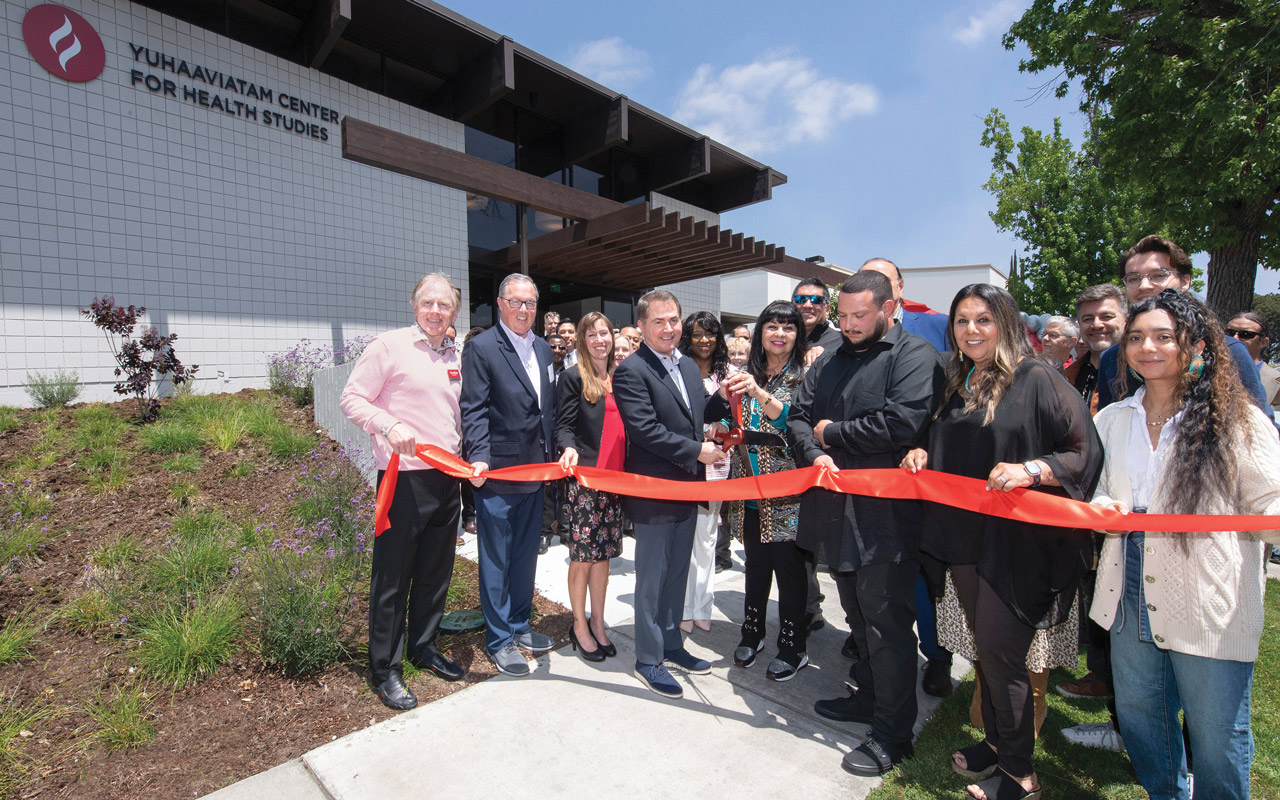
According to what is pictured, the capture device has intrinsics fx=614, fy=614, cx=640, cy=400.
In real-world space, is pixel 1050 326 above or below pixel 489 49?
below

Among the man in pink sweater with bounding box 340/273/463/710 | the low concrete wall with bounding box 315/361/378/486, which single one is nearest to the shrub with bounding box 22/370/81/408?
the low concrete wall with bounding box 315/361/378/486

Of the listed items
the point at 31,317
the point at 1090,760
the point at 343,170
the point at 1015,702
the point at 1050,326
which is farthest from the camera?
the point at 343,170

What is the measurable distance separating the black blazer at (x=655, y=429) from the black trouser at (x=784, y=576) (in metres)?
0.41

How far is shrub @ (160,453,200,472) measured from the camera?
599 cm

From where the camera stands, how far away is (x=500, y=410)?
3697 mm

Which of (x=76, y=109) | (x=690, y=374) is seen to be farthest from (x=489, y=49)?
(x=690, y=374)

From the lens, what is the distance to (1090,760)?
9.23 feet

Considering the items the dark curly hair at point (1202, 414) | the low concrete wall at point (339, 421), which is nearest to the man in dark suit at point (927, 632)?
the dark curly hair at point (1202, 414)

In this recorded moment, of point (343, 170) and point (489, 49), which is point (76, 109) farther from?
point (489, 49)

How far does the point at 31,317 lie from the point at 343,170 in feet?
15.3

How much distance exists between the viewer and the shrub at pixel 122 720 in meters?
2.77

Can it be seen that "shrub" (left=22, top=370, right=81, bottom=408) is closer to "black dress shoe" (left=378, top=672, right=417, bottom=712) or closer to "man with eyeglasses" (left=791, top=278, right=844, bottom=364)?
"black dress shoe" (left=378, top=672, right=417, bottom=712)

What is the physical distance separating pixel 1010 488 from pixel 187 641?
4.02m

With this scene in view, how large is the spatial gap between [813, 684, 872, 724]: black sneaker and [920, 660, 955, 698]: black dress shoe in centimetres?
54
